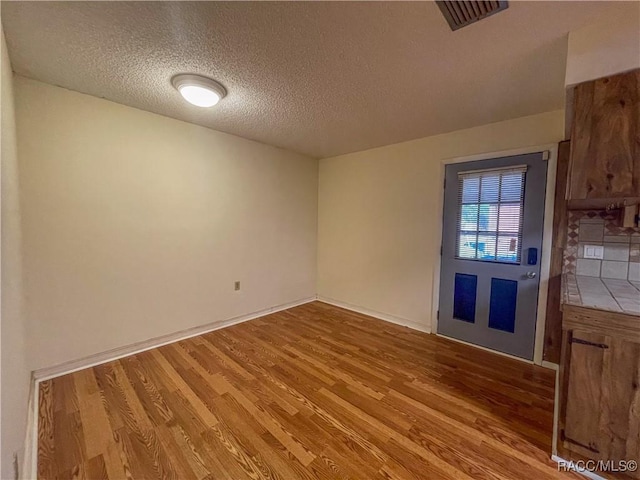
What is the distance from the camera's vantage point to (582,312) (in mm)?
1379

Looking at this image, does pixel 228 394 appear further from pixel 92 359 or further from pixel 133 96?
pixel 133 96

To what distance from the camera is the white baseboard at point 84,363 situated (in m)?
1.40

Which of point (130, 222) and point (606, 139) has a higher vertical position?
point (606, 139)

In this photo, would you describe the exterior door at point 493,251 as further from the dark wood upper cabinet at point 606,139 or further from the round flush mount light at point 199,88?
the round flush mount light at point 199,88

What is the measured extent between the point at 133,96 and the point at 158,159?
576 millimetres

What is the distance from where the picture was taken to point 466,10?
1.29 metres

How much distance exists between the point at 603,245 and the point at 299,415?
2.72m

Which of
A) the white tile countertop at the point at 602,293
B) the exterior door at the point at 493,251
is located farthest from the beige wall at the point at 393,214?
the white tile countertop at the point at 602,293

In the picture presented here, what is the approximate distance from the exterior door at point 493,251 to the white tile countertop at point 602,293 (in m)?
0.46

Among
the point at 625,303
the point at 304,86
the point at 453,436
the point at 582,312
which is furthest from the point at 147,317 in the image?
→ the point at 625,303

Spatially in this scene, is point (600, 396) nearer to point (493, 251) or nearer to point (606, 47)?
point (493, 251)

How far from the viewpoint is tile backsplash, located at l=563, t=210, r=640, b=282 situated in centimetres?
201

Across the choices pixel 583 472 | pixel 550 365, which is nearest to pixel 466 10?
pixel 583 472

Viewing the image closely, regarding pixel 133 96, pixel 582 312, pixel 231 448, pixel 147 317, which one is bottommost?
pixel 231 448
